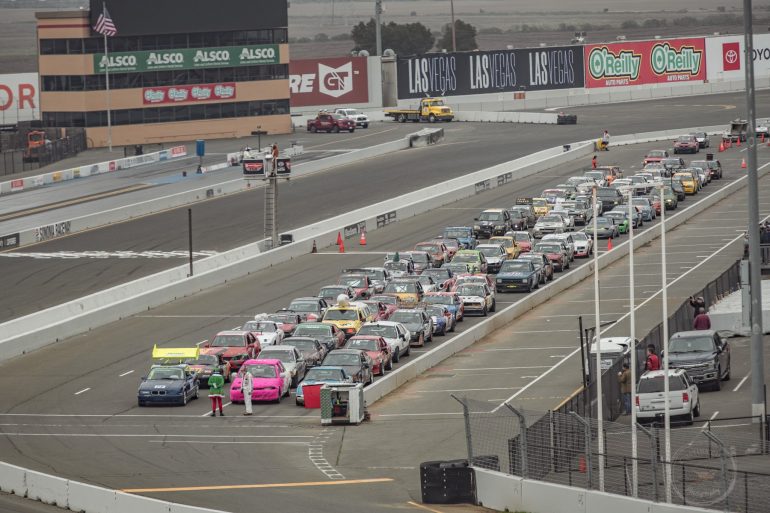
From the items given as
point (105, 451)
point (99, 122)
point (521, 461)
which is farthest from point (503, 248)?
point (99, 122)

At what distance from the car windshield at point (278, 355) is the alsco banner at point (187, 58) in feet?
218

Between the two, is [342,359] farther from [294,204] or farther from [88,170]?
[88,170]

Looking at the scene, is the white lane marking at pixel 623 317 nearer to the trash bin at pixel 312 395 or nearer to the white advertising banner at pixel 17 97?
the trash bin at pixel 312 395

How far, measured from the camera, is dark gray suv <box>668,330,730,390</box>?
121 feet

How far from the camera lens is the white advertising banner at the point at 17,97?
122 meters

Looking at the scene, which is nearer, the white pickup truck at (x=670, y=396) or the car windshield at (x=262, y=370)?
the white pickup truck at (x=670, y=396)

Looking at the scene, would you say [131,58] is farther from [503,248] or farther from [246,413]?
[246,413]

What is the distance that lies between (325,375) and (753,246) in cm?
1218

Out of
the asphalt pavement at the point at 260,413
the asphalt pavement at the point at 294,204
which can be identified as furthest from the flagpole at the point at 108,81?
the asphalt pavement at the point at 260,413

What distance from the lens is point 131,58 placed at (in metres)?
107

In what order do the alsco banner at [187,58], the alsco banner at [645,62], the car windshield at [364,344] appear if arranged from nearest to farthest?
the car windshield at [364,344] → the alsco banner at [187,58] → the alsco banner at [645,62]

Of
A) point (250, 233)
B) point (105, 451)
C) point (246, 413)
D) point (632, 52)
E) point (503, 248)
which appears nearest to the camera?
point (105, 451)

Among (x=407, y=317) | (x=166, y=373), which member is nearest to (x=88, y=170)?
(x=407, y=317)

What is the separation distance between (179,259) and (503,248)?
46.1ft
